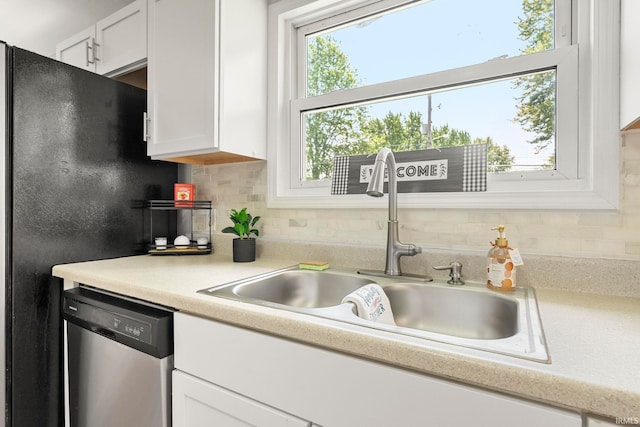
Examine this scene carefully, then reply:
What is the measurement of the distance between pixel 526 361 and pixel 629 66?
2.88 ft

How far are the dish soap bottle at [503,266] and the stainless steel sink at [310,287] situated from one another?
41cm

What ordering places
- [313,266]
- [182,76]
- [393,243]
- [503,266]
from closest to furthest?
1. [503,266]
2. [393,243]
3. [313,266]
4. [182,76]

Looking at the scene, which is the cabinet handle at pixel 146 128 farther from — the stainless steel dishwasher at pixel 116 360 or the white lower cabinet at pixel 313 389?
the white lower cabinet at pixel 313 389

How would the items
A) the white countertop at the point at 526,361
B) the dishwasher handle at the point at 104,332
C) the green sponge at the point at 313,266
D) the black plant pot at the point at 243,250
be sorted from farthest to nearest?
the black plant pot at the point at 243,250 → the green sponge at the point at 313,266 → the dishwasher handle at the point at 104,332 → the white countertop at the point at 526,361

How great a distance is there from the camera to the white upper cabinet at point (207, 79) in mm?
1371

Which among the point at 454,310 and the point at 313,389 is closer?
the point at 313,389

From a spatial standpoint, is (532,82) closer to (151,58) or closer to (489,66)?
(489,66)

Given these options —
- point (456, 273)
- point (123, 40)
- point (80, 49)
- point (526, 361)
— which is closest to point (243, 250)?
point (456, 273)

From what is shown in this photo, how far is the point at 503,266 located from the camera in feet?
3.23

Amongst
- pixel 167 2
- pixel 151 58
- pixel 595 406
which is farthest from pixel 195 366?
pixel 167 2

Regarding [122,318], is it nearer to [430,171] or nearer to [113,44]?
[430,171]

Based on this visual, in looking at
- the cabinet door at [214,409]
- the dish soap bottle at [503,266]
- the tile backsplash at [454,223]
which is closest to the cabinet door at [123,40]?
the tile backsplash at [454,223]

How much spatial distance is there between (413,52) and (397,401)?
136 cm

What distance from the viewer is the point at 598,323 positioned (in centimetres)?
71
